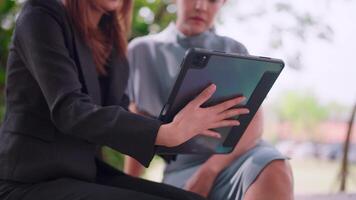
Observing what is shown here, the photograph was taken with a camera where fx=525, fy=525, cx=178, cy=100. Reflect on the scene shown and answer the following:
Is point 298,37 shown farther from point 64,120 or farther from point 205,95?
point 64,120

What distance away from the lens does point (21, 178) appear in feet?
3.28

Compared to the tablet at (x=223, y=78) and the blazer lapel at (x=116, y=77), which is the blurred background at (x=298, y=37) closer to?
the blazer lapel at (x=116, y=77)

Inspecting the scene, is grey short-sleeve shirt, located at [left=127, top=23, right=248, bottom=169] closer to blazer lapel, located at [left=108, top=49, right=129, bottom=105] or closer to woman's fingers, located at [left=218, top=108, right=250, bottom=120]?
blazer lapel, located at [left=108, top=49, right=129, bottom=105]

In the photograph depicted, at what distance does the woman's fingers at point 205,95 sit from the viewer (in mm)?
993

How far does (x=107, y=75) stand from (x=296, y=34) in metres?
1.58

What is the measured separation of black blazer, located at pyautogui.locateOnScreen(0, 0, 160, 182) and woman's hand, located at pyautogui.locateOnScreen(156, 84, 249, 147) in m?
0.02

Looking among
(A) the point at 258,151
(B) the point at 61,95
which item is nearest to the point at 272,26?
(A) the point at 258,151

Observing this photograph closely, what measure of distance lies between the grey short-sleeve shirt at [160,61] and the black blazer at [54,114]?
41 cm

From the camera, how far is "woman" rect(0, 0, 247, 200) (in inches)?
37.2

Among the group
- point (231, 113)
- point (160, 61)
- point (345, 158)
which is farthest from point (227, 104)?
point (345, 158)

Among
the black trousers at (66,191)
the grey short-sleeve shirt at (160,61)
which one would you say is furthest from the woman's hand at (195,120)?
the grey short-sleeve shirt at (160,61)

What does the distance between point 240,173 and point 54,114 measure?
515 mm

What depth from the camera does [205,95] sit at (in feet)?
3.28

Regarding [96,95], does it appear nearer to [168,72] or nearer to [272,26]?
[168,72]
